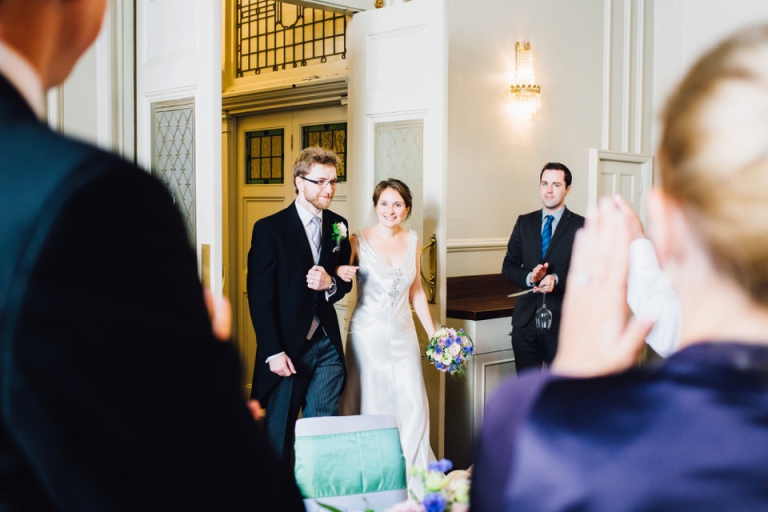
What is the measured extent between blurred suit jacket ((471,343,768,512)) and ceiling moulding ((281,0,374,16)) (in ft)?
14.2

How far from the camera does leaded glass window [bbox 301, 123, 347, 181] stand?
20.6ft

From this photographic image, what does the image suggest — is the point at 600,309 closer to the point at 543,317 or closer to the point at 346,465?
the point at 346,465

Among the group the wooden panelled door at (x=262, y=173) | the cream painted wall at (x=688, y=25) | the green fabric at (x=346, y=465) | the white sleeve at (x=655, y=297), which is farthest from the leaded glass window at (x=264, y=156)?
the white sleeve at (x=655, y=297)

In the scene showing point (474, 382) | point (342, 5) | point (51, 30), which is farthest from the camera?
point (474, 382)

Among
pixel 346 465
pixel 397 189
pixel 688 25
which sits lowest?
pixel 346 465

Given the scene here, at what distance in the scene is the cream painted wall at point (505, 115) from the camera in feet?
19.3

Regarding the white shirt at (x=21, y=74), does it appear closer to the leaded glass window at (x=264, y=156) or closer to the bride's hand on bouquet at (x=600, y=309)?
the bride's hand on bouquet at (x=600, y=309)

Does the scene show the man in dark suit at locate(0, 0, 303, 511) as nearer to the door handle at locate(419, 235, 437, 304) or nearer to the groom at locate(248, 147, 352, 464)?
the groom at locate(248, 147, 352, 464)

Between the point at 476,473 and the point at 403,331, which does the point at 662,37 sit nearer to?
the point at 403,331

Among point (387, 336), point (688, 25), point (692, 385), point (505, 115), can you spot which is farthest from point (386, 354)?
point (688, 25)

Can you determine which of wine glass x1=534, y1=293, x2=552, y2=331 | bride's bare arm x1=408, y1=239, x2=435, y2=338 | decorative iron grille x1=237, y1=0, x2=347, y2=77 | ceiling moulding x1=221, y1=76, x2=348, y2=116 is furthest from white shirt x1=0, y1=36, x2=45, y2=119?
decorative iron grille x1=237, y1=0, x2=347, y2=77

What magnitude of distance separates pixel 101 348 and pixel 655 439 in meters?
0.44

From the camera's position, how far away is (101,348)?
1.73ft

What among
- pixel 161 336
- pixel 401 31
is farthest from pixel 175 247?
pixel 401 31
